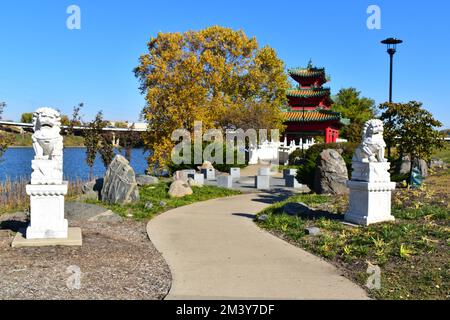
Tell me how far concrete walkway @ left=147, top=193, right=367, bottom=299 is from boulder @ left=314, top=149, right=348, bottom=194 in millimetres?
5135

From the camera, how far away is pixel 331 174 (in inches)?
626

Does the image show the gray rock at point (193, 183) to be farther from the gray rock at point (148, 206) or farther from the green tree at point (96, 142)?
the green tree at point (96, 142)

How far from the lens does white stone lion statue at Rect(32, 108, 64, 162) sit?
333 inches

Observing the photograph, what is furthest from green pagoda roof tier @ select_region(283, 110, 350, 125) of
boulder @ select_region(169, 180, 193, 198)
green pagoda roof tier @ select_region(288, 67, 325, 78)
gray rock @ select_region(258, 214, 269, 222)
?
gray rock @ select_region(258, 214, 269, 222)

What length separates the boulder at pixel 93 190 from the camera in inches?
588

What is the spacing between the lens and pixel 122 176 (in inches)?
569

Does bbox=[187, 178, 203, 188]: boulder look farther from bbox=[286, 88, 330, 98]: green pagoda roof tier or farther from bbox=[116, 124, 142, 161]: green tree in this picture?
bbox=[286, 88, 330, 98]: green pagoda roof tier

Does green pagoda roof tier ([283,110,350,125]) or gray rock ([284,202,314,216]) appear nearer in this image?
gray rock ([284,202,314,216])

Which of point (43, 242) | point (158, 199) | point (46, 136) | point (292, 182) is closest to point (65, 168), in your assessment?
point (292, 182)

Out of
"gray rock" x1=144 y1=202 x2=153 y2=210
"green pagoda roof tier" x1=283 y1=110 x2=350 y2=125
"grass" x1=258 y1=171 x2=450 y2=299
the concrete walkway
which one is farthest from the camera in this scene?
"green pagoda roof tier" x1=283 y1=110 x2=350 y2=125

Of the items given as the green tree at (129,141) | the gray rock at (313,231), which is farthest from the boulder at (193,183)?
the green tree at (129,141)

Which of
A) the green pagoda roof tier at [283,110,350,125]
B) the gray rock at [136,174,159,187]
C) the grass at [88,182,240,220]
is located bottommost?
the grass at [88,182,240,220]

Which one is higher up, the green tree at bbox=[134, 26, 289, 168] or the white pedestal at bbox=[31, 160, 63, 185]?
the green tree at bbox=[134, 26, 289, 168]
